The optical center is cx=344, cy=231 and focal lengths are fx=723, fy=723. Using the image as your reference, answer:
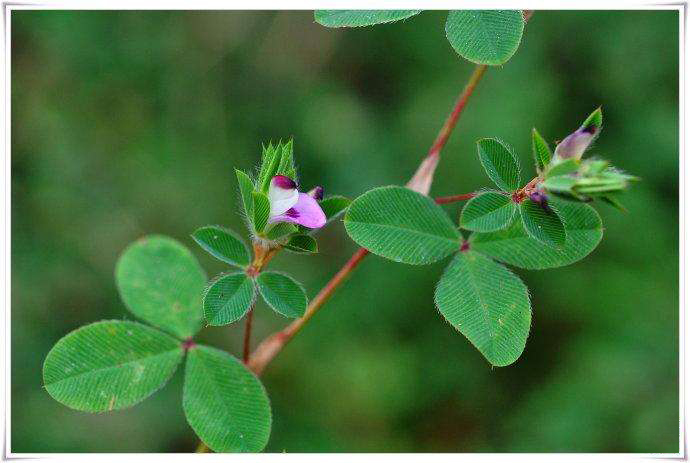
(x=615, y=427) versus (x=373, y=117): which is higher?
(x=373, y=117)

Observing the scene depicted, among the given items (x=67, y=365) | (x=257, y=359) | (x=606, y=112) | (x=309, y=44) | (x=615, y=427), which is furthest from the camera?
(x=309, y=44)

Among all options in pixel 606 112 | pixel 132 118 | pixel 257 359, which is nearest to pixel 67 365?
pixel 257 359

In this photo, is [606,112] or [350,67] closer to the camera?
[606,112]

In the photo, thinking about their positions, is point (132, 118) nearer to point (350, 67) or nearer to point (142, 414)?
point (350, 67)

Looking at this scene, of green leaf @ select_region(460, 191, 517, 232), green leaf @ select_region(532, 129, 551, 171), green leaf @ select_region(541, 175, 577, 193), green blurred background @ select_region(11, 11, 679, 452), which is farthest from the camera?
green blurred background @ select_region(11, 11, 679, 452)

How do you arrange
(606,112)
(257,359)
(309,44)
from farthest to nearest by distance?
(309,44) → (606,112) → (257,359)

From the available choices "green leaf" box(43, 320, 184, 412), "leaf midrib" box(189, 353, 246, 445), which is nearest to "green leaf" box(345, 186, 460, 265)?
"leaf midrib" box(189, 353, 246, 445)

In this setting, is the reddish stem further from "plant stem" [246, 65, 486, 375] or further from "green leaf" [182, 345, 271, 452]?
"green leaf" [182, 345, 271, 452]
